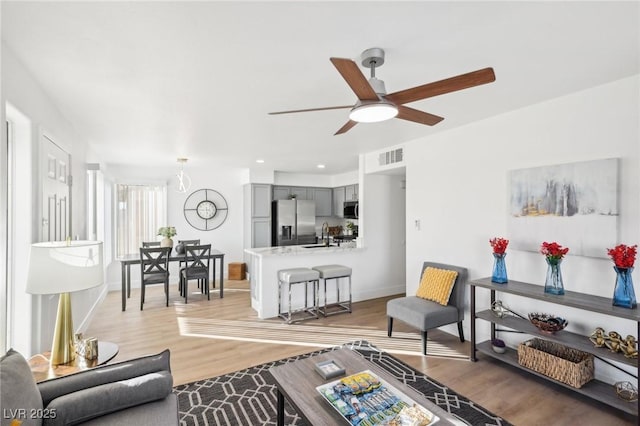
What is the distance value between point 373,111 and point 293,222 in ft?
17.1

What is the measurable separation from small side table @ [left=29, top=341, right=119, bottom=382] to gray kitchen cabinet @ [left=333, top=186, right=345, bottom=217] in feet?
18.9

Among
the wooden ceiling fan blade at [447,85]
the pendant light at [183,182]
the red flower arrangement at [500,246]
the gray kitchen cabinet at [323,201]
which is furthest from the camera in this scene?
the gray kitchen cabinet at [323,201]

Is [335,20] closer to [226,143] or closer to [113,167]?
[226,143]

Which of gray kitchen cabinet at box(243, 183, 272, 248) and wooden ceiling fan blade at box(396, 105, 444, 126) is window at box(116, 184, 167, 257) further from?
wooden ceiling fan blade at box(396, 105, 444, 126)

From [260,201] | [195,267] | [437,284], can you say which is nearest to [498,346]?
[437,284]

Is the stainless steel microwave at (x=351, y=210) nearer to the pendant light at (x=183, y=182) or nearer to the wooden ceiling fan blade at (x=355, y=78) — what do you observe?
the pendant light at (x=183, y=182)

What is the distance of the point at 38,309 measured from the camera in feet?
7.19

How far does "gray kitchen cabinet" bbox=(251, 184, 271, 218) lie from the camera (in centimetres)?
670

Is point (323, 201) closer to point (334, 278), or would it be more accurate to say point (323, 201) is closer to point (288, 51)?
point (334, 278)

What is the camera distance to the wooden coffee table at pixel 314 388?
1.59 metres

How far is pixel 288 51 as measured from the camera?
187 cm

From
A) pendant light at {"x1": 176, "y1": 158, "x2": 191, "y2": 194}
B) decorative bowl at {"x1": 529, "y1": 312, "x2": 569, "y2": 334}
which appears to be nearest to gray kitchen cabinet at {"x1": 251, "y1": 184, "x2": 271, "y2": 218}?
pendant light at {"x1": 176, "y1": 158, "x2": 191, "y2": 194}

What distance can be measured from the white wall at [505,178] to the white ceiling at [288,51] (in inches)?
6.8

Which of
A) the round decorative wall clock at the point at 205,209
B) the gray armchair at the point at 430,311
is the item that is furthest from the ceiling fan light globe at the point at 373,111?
the round decorative wall clock at the point at 205,209
